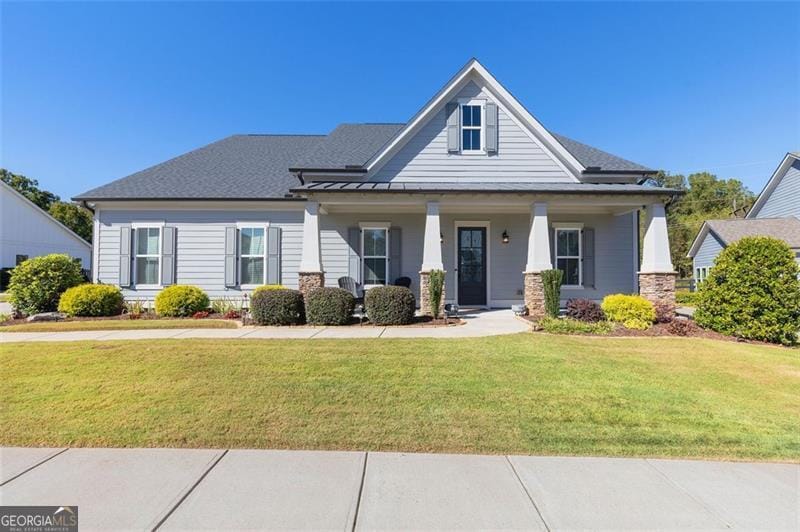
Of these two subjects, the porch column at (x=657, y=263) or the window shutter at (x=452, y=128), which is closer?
the porch column at (x=657, y=263)

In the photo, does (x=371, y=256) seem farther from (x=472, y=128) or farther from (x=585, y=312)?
(x=585, y=312)

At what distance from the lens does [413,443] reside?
3436mm

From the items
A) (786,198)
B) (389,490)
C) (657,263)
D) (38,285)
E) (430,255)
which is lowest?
(389,490)

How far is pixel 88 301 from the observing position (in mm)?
10086

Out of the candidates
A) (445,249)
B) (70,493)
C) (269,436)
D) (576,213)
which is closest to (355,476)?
(269,436)

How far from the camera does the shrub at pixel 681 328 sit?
793 centimetres

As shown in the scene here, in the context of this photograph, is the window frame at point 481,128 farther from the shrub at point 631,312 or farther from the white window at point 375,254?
the shrub at point 631,312

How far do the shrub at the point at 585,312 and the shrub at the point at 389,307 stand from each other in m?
3.83

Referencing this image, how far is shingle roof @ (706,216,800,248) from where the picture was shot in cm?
1927

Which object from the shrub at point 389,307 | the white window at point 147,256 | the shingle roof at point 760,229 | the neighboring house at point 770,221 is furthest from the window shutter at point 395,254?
the neighboring house at point 770,221

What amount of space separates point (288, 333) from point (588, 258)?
31.7ft

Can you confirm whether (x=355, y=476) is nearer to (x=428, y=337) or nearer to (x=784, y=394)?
(x=428, y=337)

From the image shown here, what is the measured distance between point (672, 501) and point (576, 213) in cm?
1084

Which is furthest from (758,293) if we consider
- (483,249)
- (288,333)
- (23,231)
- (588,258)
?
(23,231)
